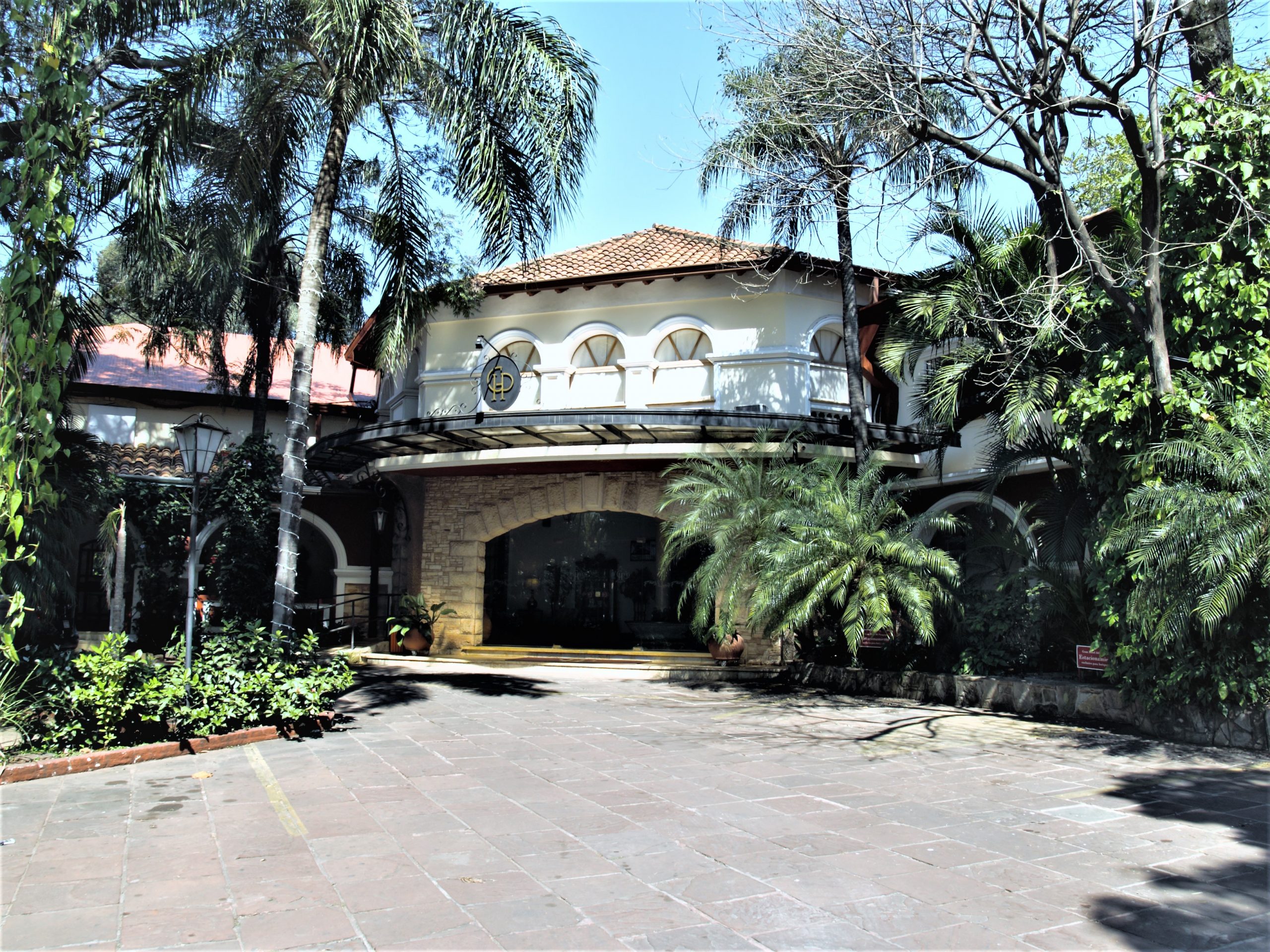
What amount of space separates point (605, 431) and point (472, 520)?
431 centimetres

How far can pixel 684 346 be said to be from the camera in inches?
674

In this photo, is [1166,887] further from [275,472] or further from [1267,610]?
[275,472]

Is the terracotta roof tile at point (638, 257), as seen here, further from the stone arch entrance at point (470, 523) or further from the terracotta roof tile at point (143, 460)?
the terracotta roof tile at point (143, 460)

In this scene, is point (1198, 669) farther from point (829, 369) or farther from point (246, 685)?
point (829, 369)

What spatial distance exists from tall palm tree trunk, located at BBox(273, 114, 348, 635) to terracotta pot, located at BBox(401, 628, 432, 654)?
7.78 meters

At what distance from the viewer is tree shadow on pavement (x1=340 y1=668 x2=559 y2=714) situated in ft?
37.7

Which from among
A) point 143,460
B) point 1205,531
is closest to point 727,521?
point 1205,531

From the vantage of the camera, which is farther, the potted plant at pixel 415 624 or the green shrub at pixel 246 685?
the potted plant at pixel 415 624

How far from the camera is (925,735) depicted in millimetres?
9633

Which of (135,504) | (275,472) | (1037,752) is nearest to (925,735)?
(1037,752)

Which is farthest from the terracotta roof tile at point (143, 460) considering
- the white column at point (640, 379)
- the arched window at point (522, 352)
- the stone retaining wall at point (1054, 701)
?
the stone retaining wall at point (1054, 701)

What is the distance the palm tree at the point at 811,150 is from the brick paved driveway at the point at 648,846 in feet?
18.2

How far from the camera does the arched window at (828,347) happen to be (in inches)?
666

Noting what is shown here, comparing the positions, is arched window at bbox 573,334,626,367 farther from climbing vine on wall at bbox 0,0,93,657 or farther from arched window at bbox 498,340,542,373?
climbing vine on wall at bbox 0,0,93,657
